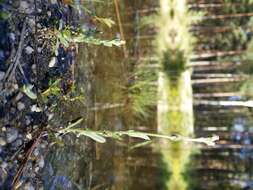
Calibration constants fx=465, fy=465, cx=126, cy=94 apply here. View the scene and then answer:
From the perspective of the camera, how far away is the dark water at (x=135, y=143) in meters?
1.72

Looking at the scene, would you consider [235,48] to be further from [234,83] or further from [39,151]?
[39,151]

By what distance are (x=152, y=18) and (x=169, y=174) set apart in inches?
32.4

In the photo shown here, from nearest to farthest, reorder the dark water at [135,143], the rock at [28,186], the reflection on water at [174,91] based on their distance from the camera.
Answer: the rock at [28,186]
the dark water at [135,143]
the reflection on water at [174,91]

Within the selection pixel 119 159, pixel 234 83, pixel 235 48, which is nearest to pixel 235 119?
pixel 234 83

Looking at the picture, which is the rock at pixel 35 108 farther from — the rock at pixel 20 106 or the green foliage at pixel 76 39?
the green foliage at pixel 76 39

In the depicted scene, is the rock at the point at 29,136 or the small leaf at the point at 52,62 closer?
the rock at the point at 29,136

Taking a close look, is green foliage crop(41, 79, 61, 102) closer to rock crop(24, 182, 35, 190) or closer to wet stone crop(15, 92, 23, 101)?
wet stone crop(15, 92, 23, 101)

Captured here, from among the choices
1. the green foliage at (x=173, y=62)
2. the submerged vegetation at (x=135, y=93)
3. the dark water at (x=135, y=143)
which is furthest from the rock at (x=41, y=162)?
the green foliage at (x=173, y=62)

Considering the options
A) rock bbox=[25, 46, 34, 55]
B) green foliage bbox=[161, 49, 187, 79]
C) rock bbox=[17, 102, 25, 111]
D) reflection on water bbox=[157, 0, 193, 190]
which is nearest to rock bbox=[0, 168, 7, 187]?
rock bbox=[17, 102, 25, 111]

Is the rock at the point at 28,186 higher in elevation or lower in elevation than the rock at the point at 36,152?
lower

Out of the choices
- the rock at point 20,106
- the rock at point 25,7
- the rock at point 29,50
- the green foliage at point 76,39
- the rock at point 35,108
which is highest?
the rock at point 25,7

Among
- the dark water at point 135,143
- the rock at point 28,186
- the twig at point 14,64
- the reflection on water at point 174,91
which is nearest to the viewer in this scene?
the twig at point 14,64

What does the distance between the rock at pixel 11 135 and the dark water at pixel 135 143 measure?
1.73 feet

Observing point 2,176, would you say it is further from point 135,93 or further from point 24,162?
point 135,93
